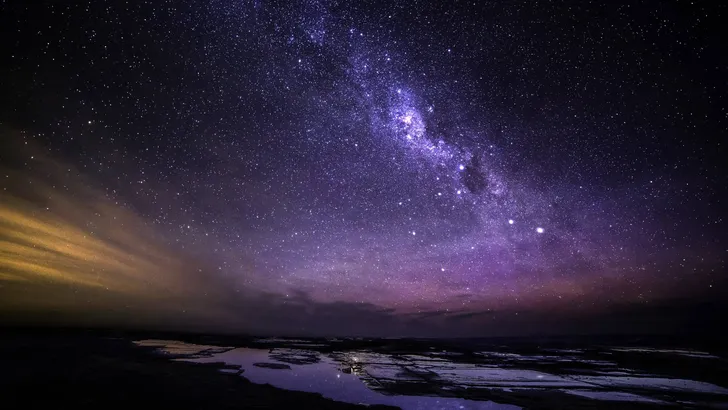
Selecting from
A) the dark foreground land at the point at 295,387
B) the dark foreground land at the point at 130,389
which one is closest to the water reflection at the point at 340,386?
the dark foreground land at the point at 295,387

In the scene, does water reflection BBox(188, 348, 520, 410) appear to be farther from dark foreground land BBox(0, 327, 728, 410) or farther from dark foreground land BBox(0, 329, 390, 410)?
dark foreground land BBox(0, 329, 390, 410)

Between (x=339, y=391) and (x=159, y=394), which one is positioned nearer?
(x=159, y=394)

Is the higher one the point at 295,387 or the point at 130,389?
the point at 130,389

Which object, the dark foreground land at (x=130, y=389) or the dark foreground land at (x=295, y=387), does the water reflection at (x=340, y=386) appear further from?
the dark foreground land at (x=130, y=389)

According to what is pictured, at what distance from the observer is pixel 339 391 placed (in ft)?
47.8

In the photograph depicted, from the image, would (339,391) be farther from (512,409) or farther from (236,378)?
(512,409)

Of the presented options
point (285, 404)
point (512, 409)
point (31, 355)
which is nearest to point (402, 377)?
point (512, 409)

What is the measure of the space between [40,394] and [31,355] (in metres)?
13.1

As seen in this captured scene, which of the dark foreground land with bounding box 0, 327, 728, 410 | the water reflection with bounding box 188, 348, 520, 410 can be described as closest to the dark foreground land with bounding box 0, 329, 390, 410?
the dark foreground land with bounding box 0, 327, 728, 410

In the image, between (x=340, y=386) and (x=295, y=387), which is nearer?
(x=295, y=387)

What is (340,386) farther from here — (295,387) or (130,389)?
(130,389)

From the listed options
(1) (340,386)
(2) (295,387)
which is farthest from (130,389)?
(1) (340,386)

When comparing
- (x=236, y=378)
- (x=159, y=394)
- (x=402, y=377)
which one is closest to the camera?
(x=159, y=394)

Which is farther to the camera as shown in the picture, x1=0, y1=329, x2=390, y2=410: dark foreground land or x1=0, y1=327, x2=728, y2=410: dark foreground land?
x1=0, y1=327, x2=728, y2=410: dark foreground land
